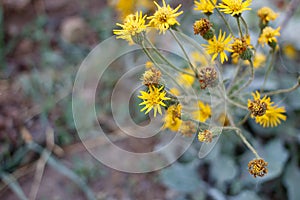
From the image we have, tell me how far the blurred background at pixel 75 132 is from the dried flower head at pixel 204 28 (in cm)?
86

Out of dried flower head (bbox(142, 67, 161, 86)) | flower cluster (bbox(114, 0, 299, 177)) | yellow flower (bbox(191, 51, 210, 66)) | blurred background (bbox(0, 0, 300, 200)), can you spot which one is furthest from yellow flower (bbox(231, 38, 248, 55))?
blurred background (bbox(0, 0, 300, 200))

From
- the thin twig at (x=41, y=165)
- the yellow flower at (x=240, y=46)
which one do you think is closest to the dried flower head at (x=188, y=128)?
the yellow flower at (x=240, y=46)

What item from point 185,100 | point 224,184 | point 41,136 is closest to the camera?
point 185,100

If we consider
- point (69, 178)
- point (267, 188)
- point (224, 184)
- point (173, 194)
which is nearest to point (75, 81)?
point (69, 178)

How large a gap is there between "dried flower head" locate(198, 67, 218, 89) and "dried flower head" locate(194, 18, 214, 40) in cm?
16

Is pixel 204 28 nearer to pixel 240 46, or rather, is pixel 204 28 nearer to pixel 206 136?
pixel 240 46

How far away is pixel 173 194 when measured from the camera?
297 cm

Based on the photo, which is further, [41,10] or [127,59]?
[41,10]

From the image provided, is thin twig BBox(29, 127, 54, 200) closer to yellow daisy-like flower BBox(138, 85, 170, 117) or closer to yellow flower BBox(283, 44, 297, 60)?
yellow daisy-like flower BBox(138, 85, 170, 117)

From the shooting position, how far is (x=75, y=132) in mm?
3301

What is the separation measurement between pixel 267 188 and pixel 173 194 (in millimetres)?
654

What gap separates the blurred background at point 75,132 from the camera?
2.79m

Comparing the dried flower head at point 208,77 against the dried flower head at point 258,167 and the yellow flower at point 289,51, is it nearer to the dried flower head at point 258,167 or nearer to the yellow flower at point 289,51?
the dried flower head at point 258,167

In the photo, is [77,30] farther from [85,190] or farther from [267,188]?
[267,188]
